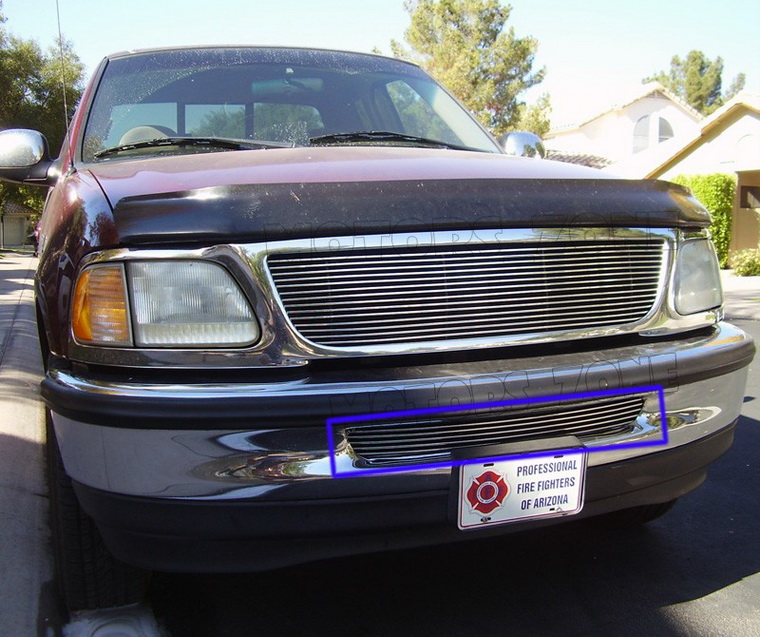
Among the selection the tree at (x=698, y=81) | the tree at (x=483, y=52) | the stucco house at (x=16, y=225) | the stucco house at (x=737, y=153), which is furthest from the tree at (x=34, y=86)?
the tree at (x=698, y=81)

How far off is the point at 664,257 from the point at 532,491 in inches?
31.5

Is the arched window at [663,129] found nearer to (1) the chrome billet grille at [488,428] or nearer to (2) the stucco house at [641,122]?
(2) the stucco house at [641,122]

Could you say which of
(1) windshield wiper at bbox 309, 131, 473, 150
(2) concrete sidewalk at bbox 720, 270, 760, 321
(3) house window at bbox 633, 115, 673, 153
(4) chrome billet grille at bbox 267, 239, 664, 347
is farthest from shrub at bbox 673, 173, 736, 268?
(4) chrome billet grille at bbox 267, 239, 664, 347

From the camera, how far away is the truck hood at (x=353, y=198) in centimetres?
184

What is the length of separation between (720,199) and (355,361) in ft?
58.7

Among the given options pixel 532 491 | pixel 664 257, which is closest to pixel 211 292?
pixel 532 491

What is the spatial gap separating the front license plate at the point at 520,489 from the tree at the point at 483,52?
80.9ft

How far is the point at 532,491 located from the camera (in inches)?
77.2

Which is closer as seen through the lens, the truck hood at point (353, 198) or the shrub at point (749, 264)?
the truck hood at point (353, 198)

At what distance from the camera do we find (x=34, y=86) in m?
23.0

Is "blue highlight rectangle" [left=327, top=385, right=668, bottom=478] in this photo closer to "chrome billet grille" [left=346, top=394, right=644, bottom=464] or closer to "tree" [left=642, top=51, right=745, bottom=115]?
"chrome billet grille" [left=346, top=394, right=644, bottom=464]

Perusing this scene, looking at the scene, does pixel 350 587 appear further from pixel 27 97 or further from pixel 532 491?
pixel 27 97

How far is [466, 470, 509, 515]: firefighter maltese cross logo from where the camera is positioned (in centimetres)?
190

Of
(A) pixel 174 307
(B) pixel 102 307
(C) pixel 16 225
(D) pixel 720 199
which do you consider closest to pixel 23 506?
(B) pixel 102 307
